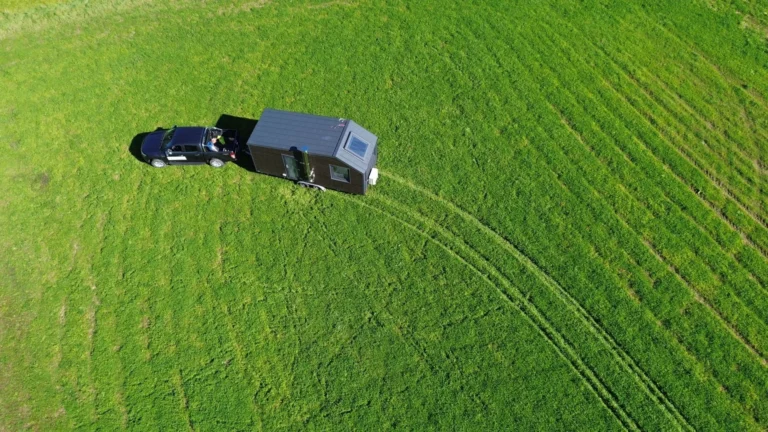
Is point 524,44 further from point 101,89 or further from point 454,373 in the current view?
point 101,89

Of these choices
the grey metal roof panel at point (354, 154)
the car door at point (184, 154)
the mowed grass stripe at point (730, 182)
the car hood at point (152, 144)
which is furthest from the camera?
the mowed grass stripe at point (730, 182)

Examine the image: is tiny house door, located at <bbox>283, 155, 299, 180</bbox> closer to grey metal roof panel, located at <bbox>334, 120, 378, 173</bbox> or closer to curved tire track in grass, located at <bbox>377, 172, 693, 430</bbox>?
grey metal roof panel, located at <bbox>334, 120, 378, 173</bbox>

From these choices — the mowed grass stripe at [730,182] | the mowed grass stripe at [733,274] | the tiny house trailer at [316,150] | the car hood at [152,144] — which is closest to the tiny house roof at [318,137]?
the tiny house trailer at [316,150]

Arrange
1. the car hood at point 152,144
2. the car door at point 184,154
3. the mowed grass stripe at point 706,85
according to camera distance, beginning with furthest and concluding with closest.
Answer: the mowed grass stripe at point 706,85 < the car hood at point 152,144 < the car door at point 184,154

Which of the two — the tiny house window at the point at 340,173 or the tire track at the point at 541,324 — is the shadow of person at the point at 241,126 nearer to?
the tiny house window at the point at 340,173

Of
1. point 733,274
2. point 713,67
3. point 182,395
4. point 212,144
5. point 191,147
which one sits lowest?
point 182,395

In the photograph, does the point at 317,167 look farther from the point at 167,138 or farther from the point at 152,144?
the point at 152,144

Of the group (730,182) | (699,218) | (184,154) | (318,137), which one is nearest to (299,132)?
(318,137)
